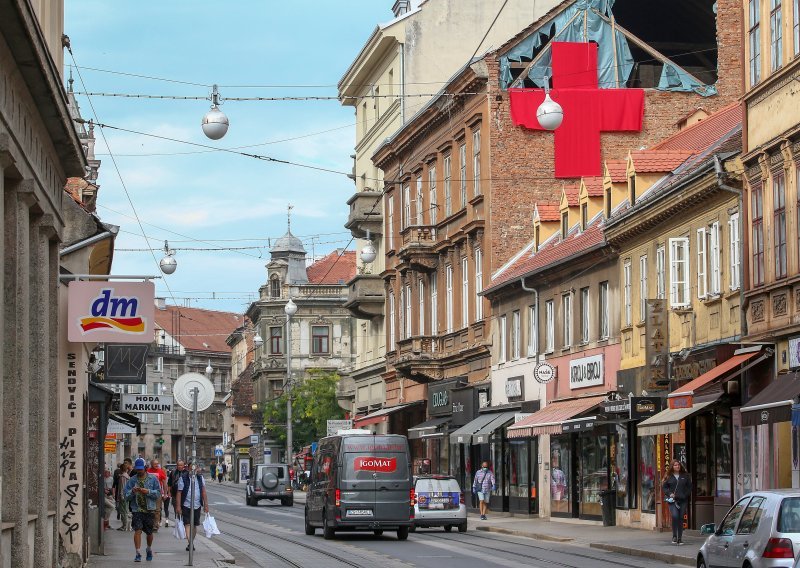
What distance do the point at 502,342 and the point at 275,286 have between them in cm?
6910

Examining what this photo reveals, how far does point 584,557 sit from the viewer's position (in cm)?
2862

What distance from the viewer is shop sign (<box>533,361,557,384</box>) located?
1764 inches

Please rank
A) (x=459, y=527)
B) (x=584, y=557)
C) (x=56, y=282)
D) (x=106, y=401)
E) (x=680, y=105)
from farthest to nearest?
(x=680, y=105) < (x=459, y=527) < (x=106, y=401) < (x=584, y=557) < (x=56, y=282)

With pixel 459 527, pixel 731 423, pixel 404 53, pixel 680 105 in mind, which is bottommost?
pixel 459 527

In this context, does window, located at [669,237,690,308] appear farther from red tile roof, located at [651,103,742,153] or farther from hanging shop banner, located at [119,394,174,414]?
hanging shop banner, located at [119,394,174,414]

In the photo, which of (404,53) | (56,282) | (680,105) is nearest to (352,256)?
(404,53)

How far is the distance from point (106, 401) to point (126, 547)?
2949 millimetres

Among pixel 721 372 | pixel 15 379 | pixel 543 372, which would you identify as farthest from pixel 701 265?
pixel 15 379

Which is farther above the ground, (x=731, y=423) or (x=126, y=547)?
(x=731, y=423)

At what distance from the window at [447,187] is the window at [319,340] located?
2202 inches

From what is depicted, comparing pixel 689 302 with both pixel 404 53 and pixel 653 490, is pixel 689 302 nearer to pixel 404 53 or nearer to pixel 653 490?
pixel 653 490

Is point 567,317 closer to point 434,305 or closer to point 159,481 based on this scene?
point 434,305

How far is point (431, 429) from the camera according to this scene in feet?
189

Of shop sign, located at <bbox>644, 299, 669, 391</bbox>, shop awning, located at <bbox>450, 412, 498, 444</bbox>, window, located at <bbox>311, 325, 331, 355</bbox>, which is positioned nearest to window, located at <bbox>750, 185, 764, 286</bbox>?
shop sign, located at <bbox>644, 299, 669, 391</bbox>
